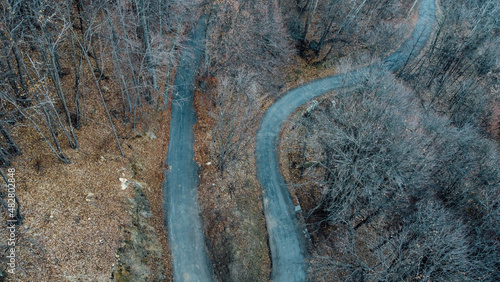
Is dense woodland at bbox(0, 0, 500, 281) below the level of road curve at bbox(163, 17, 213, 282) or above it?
above

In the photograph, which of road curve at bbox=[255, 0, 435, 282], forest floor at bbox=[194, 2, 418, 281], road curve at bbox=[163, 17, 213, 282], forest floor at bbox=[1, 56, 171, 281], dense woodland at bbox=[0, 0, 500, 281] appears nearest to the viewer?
forest floor at bbox=[1, 56, 171, 281]

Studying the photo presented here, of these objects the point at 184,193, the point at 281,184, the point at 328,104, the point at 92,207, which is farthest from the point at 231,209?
the point at 328,104

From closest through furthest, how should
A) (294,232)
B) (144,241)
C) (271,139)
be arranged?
(144,241) → (294,232) → (271,139)

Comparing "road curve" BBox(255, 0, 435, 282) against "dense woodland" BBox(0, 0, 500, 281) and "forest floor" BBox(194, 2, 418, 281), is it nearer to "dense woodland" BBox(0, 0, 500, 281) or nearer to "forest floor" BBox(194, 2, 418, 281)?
"forest floor" BBox(194, 2, 418, 281)

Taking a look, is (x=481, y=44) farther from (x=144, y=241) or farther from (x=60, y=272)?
(x=60, y=272)

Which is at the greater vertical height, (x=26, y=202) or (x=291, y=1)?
(x=291, y=1)

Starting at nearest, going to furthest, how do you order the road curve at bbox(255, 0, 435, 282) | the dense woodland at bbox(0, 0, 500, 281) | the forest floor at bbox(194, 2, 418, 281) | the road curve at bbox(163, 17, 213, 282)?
the dense woodland at bbox(0, 0, 500, 281)
the road curve at bbox(163, 17, 213, 282)
the forest floor at bbox(194, 2, 418, 281)
the road curve at bbox(255, 0, 435, 282)

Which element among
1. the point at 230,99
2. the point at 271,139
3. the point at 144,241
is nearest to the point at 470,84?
the point at 271,139

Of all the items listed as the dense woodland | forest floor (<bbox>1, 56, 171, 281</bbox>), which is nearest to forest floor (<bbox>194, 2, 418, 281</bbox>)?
the dense woodland
